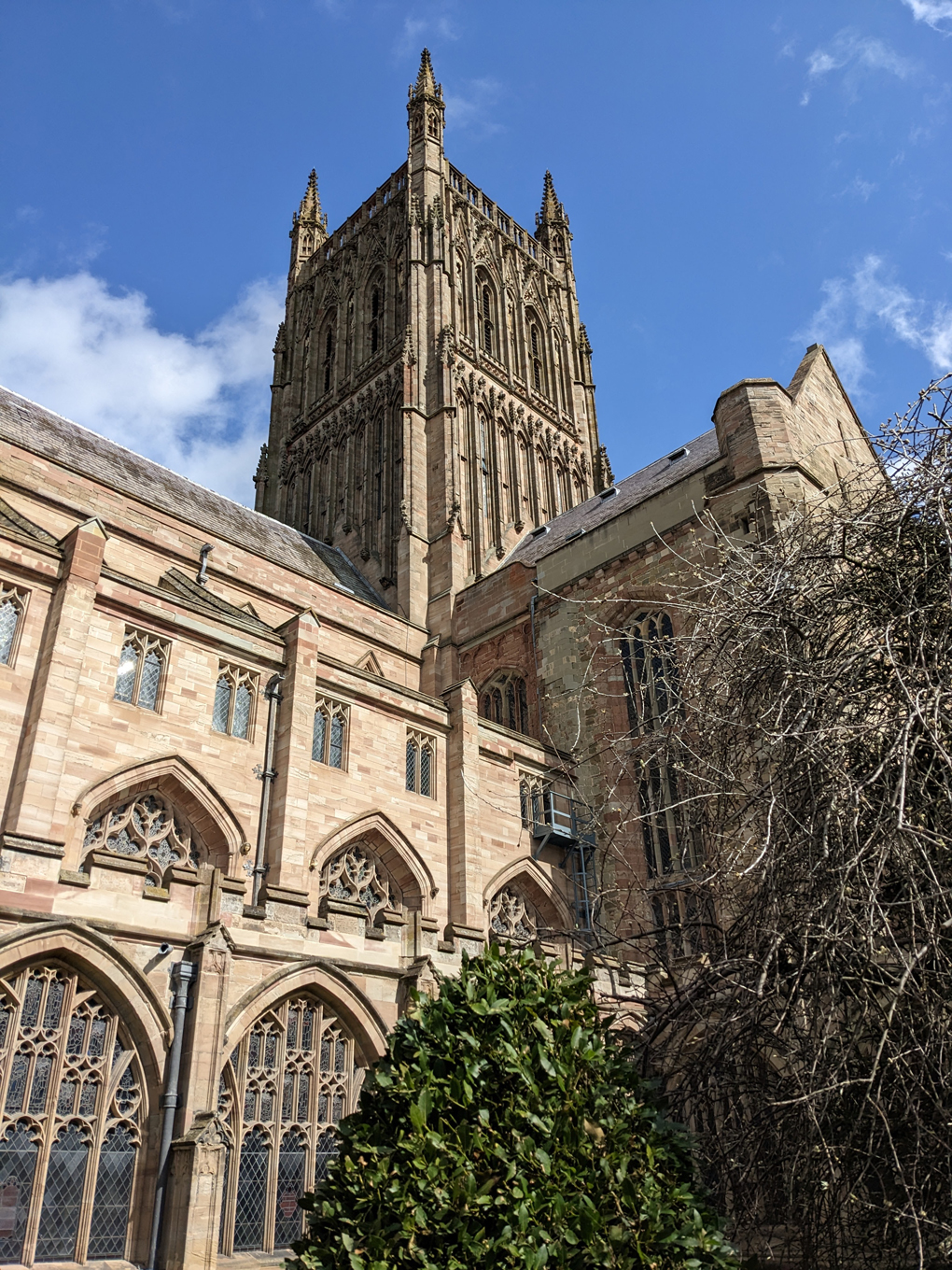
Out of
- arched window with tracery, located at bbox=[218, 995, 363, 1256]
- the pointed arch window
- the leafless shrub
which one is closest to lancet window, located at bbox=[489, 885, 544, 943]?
arched window with tracery, located at bbox=[218, 995, 363, 1256]

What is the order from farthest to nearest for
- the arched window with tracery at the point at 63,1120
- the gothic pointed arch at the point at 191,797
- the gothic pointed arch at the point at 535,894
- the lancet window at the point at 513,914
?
1. the gothic pointed arch at the point at 535,894
2. the lancet window at the point at 513,914
3. the gothic pointed arch at the point at 191,797
4. the arched window with tracery at the point at 63,1120

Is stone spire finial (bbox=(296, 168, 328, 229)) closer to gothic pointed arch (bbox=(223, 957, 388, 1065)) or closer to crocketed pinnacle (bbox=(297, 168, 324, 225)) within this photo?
crocketed pinnacle (bbox=(297, 168, 324, 225))

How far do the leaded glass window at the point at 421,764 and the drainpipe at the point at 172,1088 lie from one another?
266 inches

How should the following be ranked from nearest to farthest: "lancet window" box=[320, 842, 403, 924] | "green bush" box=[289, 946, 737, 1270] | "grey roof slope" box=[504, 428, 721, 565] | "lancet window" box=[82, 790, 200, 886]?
"green bush" box=[289, 946, 737, 1270], "lancet window" box=[82, 790, 200, 886], "lancet window" box=[320, 842, 403, 924], "grey roof slope" box=[504, 428, 721, 565]

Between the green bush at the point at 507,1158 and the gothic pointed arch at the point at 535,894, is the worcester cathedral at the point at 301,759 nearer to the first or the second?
the gothic pointed arch at the point at 535,894

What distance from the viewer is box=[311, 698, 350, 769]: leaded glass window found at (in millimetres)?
14867

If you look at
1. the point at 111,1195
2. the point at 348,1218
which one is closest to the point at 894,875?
the point at 348,1218

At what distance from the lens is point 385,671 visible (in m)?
22.0

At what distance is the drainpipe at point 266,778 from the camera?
42.9ft

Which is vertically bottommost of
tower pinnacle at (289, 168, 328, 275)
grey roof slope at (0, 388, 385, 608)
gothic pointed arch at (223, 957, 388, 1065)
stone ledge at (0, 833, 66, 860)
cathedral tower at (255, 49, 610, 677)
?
gothic pointed arch at (223, 957, 388, 1065)

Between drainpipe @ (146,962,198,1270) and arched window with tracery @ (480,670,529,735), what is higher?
arched window with tracery @ (480,670,529,735)

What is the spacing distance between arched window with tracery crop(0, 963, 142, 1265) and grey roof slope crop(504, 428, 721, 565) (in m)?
13.8

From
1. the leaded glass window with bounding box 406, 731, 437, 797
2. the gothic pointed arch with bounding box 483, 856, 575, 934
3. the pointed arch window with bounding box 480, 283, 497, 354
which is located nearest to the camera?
the leaded glass window with bounding box 406, 731, 437, 797

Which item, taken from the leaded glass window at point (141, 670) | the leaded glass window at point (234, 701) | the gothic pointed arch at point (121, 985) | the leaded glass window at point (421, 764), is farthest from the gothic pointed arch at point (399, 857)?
the gothic pointed arch at point (121, 985)
